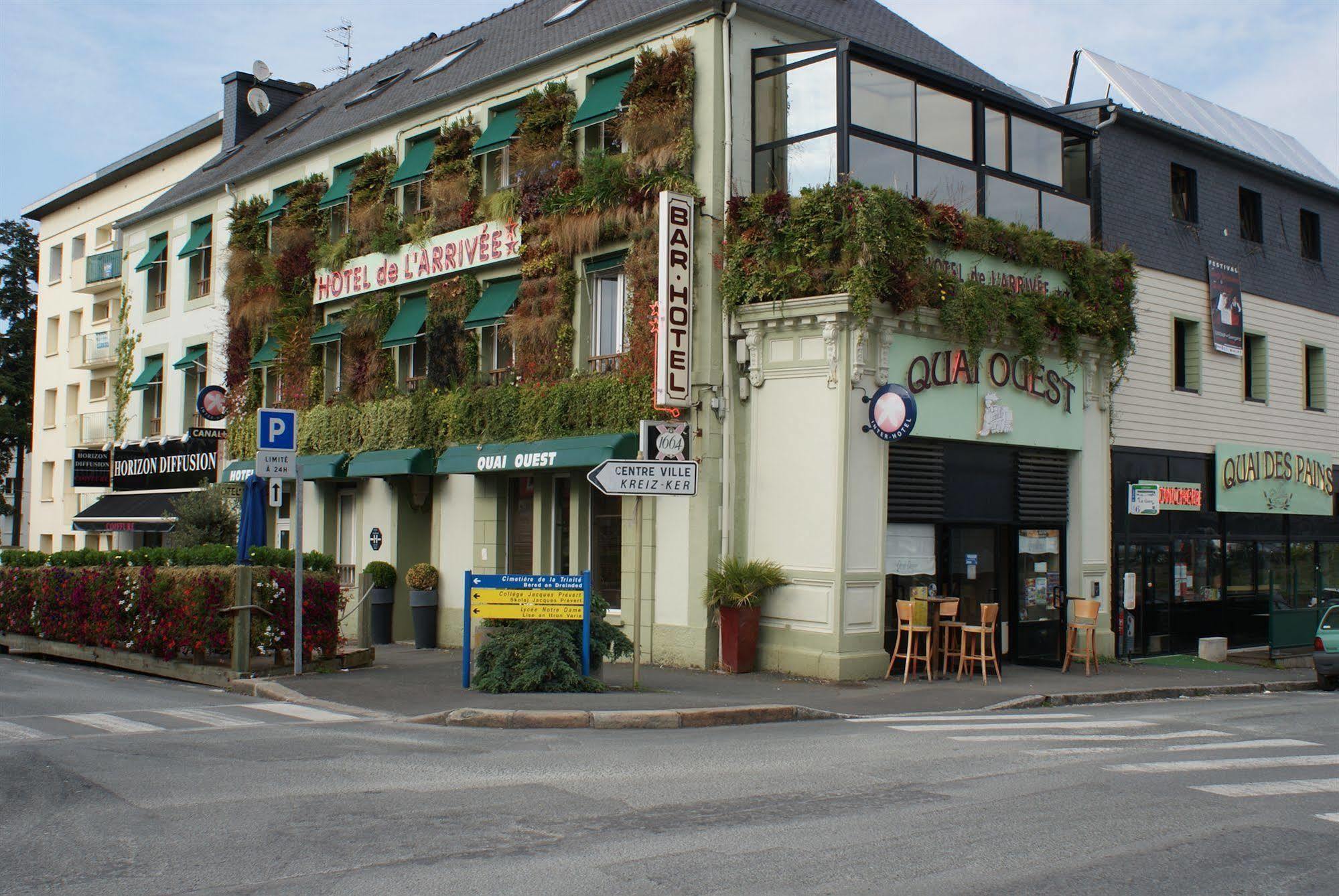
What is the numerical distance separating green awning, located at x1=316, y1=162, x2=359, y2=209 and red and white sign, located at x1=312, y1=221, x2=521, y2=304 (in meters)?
1.31

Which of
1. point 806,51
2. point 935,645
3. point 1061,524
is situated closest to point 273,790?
point 935,645

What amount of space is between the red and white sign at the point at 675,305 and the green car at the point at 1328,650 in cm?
972

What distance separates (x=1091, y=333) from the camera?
1908cm

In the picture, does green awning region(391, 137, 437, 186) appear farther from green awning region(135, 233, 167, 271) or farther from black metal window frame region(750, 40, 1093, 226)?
green awning region(135, 233, 167, 271)

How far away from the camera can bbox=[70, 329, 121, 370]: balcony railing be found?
3567 cm

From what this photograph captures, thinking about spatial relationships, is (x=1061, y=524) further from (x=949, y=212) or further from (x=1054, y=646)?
(x=949, y=212)

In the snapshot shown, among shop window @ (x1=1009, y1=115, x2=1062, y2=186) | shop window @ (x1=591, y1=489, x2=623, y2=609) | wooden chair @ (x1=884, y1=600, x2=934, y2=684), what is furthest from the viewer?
shop window @ (x1=1009, y1=115, x2=1062, y2=186)

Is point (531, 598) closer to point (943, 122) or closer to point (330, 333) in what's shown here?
point (943, 122)

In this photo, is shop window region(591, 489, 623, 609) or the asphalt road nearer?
the asphalt road

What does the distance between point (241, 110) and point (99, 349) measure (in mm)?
8530

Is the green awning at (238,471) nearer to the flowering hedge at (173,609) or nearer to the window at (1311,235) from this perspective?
the flowering hedge at (173,609)

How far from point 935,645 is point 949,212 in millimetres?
5839

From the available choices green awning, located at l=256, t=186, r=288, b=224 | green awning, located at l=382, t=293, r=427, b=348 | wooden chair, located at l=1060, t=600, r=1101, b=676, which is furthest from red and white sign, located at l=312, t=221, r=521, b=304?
wooden chair, located at l=1060, t=600, r=1101, b=676

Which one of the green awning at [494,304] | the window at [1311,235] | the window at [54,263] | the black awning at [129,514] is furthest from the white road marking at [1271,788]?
the window at [54,263]
